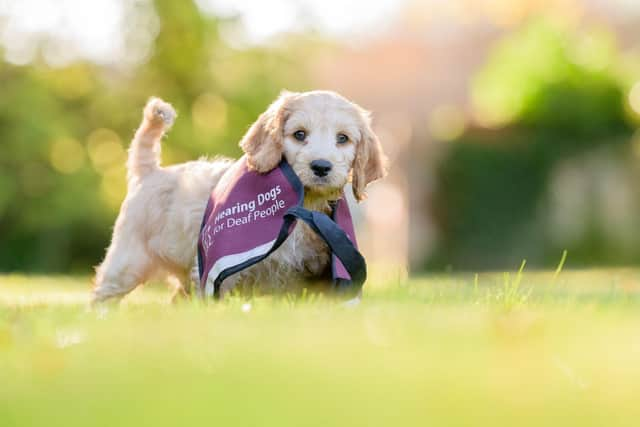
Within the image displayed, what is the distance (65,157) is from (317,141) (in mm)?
14797

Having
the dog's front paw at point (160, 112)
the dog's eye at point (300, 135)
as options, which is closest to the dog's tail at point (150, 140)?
the dog's front paw at point (160, 112)

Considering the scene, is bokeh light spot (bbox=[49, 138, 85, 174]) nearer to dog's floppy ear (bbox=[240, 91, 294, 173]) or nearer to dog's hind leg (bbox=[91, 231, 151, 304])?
dog's hind leg (bbox=[91, 231, 151, 304])

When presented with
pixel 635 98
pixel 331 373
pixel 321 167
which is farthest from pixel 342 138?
pixel 635 98

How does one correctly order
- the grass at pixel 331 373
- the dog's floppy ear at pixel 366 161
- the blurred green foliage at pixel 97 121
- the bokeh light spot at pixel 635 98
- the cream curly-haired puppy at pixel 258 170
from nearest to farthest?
the grass at pixel 331 373
the cream curly-haired puppy at pixel 258 170
the dog's floppy ear at pixel 366 161
the bokeh light spot at pixel 635 98
the blurred green foliage at pixel 97 121

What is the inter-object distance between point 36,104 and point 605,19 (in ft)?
81.9

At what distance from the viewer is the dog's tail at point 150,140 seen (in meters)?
6.31

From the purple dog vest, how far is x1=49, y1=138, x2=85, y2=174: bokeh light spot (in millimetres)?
14179

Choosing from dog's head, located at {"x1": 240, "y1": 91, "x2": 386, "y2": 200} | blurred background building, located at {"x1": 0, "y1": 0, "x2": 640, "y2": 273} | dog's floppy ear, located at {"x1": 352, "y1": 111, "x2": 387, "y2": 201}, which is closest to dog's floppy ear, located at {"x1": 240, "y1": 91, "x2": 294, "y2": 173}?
dog's head, located at {"x1": 240, "y1": 91, "x2": 386, "y2": 200}

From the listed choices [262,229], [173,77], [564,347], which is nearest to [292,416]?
[564,347]

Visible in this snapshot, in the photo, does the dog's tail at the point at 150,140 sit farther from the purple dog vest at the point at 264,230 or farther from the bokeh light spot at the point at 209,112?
the bokeh light spot at the point at 209,112

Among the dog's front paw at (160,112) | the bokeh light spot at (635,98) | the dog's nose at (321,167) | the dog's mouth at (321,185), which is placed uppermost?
the bokeh light spot at (635,98)

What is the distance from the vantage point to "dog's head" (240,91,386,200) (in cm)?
496

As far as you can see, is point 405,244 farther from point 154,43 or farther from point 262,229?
point 262,229

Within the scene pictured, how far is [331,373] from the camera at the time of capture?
90.9 inches
